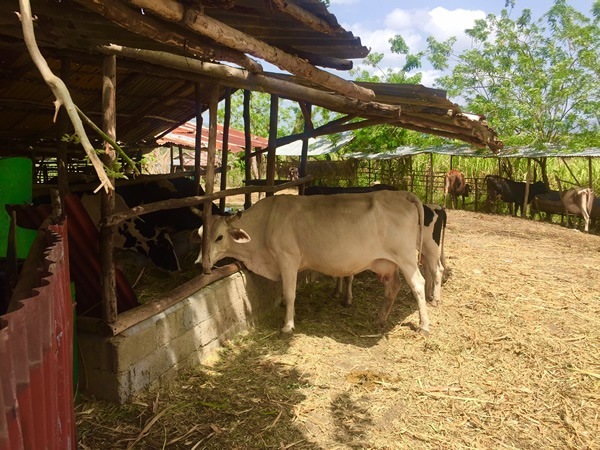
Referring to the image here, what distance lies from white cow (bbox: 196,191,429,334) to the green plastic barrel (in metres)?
2.40

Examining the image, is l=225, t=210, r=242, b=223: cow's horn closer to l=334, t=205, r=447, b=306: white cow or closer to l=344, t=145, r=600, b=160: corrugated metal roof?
l=334, t=205, r=447, b=306: white cow

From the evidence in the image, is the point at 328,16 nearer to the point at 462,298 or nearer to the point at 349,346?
the point at 349,346

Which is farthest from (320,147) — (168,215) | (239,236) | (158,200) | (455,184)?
(239,236)

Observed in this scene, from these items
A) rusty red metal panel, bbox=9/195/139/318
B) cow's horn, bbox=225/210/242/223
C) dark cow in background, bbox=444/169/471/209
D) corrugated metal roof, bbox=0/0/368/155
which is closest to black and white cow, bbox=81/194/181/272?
cow's horn, bbox=225/210/242/223

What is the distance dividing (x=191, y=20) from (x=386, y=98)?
3.56m

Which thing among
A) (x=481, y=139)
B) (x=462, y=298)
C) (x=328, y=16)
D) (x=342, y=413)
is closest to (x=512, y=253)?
(x=481, y=139)

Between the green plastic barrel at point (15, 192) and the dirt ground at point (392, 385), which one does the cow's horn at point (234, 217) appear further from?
the green plastic barrel at point (15, 192)

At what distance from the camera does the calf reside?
49.7ft

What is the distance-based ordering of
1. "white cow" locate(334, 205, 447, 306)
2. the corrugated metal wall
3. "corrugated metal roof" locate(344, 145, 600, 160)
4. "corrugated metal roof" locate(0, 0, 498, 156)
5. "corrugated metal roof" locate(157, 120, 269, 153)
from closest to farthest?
1. the corrugated metal wall
2. "corrugated metal roof" locate(0, 0, 498, 156)
3. "white cow" locate(334, 205, 447, 306)
4. "corrugated metal roof" locate(157, 120, 269, 153)
5. "corrugated metal roof" locate(344, 145, 600, 160)

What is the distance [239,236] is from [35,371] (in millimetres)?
4270

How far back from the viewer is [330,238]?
572cm

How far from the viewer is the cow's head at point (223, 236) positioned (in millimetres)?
5441

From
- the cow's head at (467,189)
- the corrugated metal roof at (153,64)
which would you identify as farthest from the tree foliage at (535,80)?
the corrugated metal roof at (153,64)

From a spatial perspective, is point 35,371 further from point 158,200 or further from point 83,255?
point 158,200
